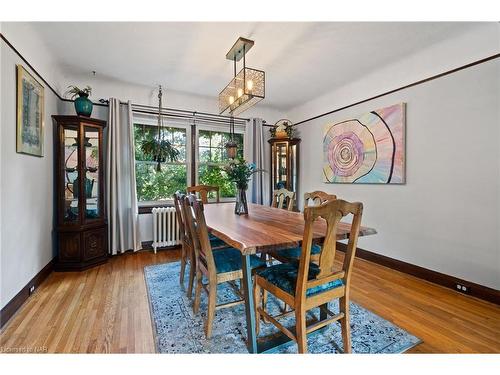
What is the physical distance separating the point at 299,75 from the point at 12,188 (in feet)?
10.9

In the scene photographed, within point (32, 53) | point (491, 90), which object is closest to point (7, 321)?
point (32, 53)

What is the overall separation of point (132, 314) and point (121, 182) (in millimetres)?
2064

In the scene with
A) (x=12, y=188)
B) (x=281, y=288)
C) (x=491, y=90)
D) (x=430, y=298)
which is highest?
(x=491, y=90)

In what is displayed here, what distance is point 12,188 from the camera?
6.41 ft

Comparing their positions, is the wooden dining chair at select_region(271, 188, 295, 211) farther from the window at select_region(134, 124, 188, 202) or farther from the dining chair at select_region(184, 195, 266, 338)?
the window at select_region(134, 124, 188, 202)

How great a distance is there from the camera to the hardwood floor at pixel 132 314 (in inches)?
62.8

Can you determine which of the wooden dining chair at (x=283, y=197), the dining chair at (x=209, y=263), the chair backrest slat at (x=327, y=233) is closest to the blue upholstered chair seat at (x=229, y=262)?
the dining chair at (x=209, y=263)

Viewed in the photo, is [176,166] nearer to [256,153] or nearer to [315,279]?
[256,153]

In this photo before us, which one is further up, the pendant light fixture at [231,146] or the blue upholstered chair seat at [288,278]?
the pendant light fixture at [231,146]

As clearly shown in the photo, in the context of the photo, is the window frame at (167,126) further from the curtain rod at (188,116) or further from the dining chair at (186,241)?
the dining chair at (186,241)

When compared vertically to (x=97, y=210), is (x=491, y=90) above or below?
above

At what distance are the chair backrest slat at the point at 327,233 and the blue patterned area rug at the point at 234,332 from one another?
59 cm

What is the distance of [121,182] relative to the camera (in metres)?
3.46
